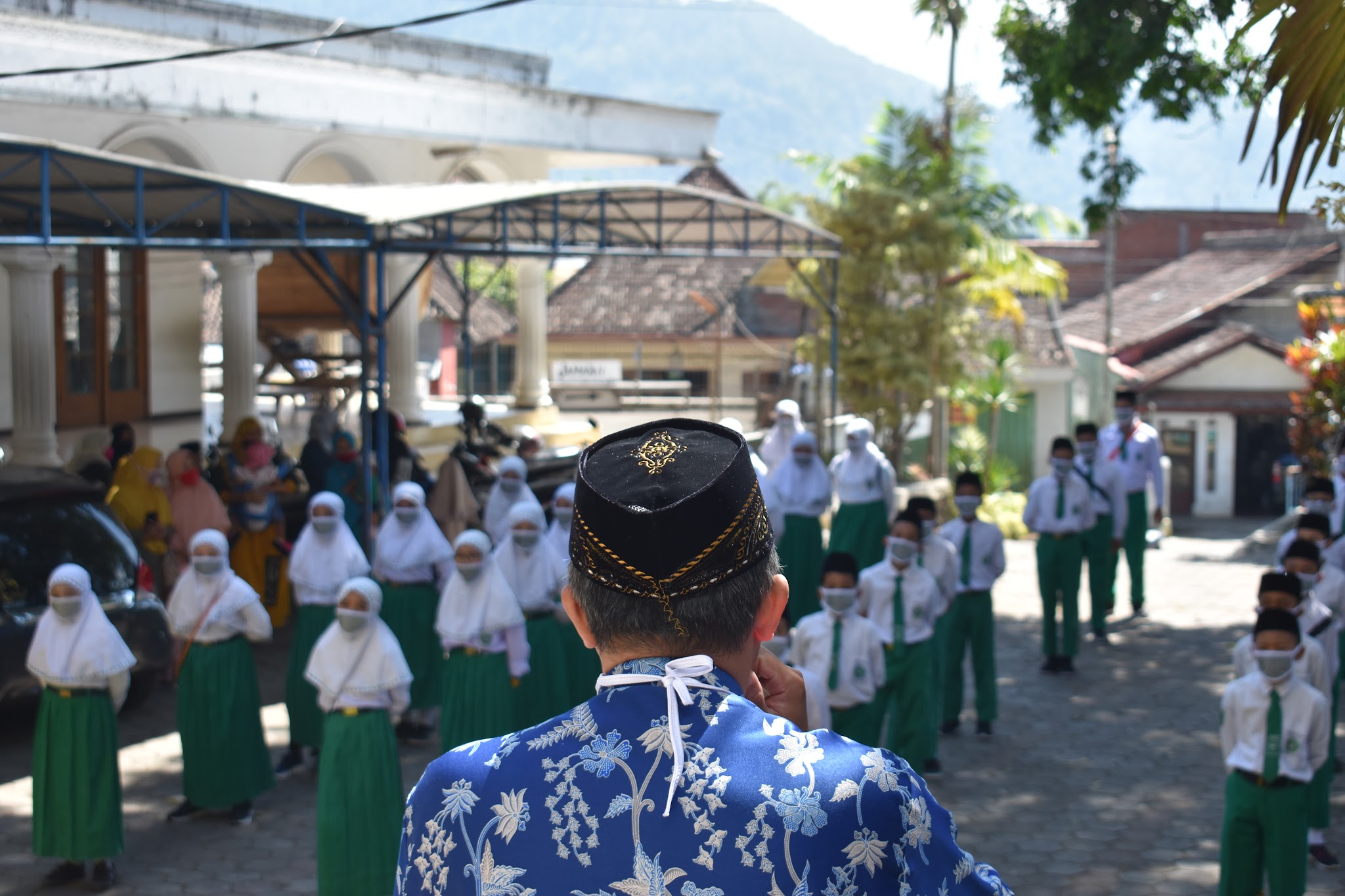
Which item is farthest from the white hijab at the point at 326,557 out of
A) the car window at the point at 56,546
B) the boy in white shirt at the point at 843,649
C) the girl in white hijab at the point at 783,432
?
the girl in white hijab at the point at 783,432

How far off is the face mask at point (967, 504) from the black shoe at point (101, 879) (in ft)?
18.8

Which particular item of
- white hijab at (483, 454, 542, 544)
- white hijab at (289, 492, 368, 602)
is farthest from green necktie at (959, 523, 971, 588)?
white hijab at (289, 492, 368, 602)

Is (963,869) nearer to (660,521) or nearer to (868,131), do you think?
(660,521)

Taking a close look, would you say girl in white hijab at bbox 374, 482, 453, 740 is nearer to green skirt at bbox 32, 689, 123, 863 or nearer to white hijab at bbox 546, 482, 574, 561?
white hijab at bbox 546, 482, 574, 561

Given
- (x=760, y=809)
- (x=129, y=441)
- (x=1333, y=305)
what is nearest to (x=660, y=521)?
(x=760, y=809)

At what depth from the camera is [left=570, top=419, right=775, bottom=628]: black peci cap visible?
1.84 m

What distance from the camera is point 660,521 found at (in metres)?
1.83

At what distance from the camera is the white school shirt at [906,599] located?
831 cm

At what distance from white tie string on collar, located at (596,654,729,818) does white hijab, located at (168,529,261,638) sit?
6.04 meters

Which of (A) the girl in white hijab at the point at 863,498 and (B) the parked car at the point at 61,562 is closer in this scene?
(B) the parked car at the point at 61,562

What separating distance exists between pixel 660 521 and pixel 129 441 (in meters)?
10.9

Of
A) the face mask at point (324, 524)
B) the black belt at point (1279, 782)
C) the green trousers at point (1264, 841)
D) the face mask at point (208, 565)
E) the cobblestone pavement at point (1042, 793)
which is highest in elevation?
the face mask at point (324, 524)

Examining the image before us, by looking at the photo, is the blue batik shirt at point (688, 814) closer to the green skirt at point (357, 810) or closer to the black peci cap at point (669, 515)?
the black peci cap at point (669, 515)

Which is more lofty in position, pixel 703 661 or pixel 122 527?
pixel 703 661
